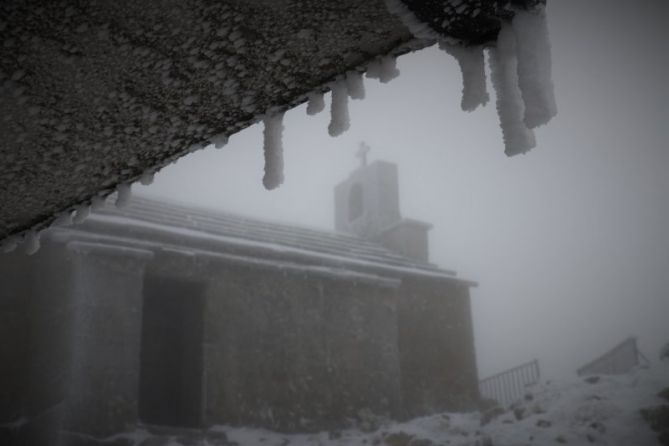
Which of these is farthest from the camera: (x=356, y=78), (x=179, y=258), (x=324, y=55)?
(x=179, y=258)

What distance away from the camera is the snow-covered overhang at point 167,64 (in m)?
1.47

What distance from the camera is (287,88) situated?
182cm

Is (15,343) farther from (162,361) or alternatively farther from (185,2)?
(185,2)

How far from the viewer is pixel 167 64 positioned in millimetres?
1677

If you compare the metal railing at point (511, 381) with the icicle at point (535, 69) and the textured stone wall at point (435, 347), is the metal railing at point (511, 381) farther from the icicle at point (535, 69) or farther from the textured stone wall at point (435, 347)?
the icicle at point (535, 69)

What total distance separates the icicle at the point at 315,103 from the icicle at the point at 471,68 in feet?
1.63

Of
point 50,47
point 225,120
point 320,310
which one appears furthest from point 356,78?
point 320,310

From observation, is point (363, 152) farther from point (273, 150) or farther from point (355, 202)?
point (273, 150)

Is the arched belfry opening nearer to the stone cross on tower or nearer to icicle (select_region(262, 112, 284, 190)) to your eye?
the stone cross on tower

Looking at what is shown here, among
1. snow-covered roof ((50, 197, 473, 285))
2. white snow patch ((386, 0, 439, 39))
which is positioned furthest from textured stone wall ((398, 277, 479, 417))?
white snow patch ((386, 0, 439, 39))

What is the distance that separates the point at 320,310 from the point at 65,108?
8.65 meters

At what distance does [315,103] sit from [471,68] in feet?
2.01

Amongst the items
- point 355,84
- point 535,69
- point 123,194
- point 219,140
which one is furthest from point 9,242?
point 535,69

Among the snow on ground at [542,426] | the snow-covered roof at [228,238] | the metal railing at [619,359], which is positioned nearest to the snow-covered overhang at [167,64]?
the snow on ground at [542,426]
